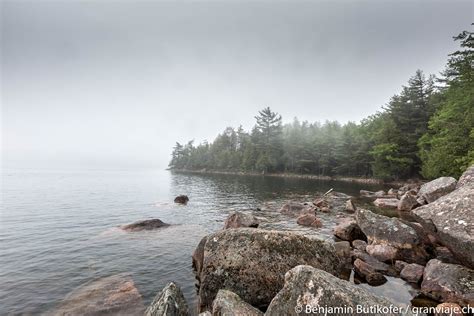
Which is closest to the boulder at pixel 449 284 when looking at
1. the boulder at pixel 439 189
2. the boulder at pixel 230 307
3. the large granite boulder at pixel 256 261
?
the large granite boulder at pixel 256 261

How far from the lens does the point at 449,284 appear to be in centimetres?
740

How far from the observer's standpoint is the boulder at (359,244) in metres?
11.9

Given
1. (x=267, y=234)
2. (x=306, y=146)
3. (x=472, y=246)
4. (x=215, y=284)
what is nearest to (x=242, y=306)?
(x=215, y=284)

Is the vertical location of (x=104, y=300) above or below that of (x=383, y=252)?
below

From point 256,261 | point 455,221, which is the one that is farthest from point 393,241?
point 256,261

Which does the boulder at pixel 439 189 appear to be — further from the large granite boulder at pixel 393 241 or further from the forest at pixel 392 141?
the forest at pixel 392 141

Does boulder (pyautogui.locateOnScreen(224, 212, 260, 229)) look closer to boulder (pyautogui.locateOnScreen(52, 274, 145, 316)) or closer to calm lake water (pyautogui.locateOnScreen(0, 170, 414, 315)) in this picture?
calm lake water (pyautogui.locateOnScreen(0, 170, 414, 315))

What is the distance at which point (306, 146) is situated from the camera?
80.8 m

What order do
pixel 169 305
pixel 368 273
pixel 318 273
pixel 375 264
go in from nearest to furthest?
pixel 318 273 → pixel 169 305 → pixel 368 273 → pixel 375 264

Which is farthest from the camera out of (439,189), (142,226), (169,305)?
(142,226)

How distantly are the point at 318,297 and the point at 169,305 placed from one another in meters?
4.14

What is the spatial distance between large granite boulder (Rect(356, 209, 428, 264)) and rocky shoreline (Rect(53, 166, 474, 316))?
0.04 m

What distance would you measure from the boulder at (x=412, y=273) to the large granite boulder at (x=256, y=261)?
334 cm

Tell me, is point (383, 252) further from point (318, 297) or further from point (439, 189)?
point (439, 189)
